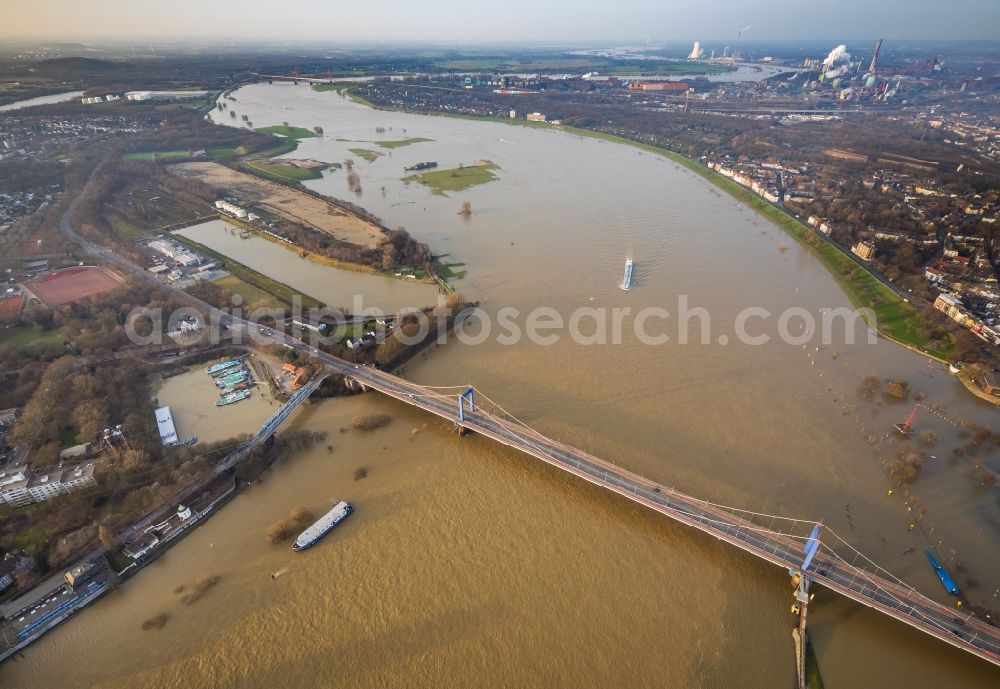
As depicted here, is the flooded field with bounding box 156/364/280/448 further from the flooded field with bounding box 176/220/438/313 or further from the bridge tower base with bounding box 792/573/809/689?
the bridge tower base with bounding box 792/573/809/689

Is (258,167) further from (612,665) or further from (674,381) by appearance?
(612,665)

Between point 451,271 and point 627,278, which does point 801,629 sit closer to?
point 627,278

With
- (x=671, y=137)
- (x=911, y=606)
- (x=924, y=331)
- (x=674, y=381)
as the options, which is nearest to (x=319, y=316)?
(x=674, y=381)

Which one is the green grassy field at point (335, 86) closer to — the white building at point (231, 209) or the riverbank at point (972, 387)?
the white building at point (231, 209)

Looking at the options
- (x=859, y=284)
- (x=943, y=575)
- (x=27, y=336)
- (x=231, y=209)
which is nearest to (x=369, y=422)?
(x=943, y=575)

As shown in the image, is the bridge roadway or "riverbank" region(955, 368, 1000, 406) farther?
"riverbank" region(955, 368, 1000, 406)

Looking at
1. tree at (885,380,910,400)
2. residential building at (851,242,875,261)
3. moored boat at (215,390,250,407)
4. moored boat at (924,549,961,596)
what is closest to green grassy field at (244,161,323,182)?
moored boat at (215,390,250,407)
